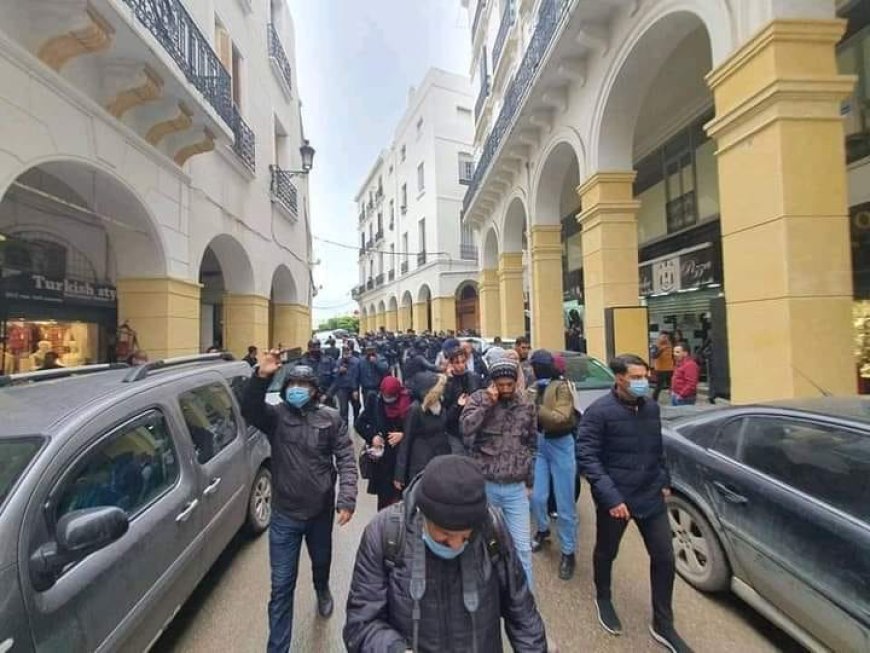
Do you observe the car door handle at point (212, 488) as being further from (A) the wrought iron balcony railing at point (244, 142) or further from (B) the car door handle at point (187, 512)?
(A) the wrought iron balcony railing at point (244, 142)

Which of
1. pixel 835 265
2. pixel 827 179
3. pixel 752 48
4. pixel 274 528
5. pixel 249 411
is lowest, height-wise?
pixel 274 528

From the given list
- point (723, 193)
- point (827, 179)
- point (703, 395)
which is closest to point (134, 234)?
point (723, 193)

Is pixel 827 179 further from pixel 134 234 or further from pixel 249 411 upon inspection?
pixel 134 234

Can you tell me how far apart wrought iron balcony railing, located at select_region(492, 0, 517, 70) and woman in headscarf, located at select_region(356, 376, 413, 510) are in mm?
15655

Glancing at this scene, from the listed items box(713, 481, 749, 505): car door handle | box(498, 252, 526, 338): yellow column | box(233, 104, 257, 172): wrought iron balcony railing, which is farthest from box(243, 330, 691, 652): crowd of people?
box(498, 252, 526, 338): yellow column

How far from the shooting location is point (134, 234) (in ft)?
25.3

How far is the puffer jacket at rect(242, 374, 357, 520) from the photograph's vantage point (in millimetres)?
2824

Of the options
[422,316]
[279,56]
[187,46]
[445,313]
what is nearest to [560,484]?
[187,46]

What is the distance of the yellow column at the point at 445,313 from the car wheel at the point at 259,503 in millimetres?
23828

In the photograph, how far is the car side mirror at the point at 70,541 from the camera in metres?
1.80

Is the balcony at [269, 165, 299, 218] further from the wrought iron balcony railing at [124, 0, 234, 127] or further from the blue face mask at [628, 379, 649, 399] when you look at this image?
the blue face mask at [628, 379, 649, 399]

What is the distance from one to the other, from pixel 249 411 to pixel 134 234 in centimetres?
651

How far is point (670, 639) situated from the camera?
9.03 ft

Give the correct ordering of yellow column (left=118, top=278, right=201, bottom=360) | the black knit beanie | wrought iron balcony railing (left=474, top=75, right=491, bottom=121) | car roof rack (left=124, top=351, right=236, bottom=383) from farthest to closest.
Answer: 1. wrought iron balcony railing (left=474, top=75, right=491, bottom=121)
2. yellow column (left=118, top=278, right=201, bottom=360)
3. car roof rack (left=124, top=351, right=236, bottom=383)
4. the black knit beanie
